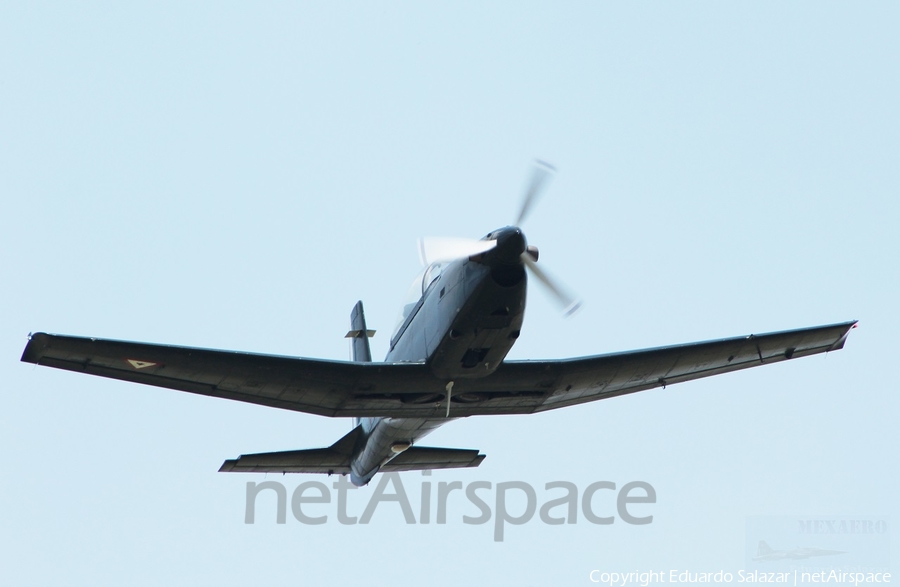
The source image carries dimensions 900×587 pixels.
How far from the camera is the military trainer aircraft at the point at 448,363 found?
1483 centimetres

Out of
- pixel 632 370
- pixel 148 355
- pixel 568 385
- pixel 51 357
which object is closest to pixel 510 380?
pixel 568 385

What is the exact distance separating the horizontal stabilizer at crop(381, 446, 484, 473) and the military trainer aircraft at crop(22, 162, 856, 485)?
5.63ft

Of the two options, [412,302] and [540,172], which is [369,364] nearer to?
[412,302]

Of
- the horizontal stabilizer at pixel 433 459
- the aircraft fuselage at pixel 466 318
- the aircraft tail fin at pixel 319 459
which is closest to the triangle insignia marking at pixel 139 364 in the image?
the aircraft fuselage at pixel 466 318

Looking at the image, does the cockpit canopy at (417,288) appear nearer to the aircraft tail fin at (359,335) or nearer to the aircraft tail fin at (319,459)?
the aircraft tail fin at (319,459)

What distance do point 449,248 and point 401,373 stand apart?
2.39 m

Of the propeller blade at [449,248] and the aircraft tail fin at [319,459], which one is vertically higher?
the propeller blade at [449,248]

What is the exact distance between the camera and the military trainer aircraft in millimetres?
14828

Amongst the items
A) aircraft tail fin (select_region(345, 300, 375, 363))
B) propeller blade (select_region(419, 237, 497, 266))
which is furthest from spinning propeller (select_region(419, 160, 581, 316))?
aircraft tail fin (select_region(345, 300, 375, 363))

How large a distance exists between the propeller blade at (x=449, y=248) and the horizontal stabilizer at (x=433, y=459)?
25.7ft

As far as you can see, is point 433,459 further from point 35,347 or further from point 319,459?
point 35,347

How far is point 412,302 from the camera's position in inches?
694

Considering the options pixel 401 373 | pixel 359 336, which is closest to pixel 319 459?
pixel 359 336

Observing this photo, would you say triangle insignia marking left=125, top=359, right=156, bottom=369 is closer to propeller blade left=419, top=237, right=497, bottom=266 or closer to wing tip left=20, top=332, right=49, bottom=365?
wing tip left=20, top=332, right=49, bottom=365
